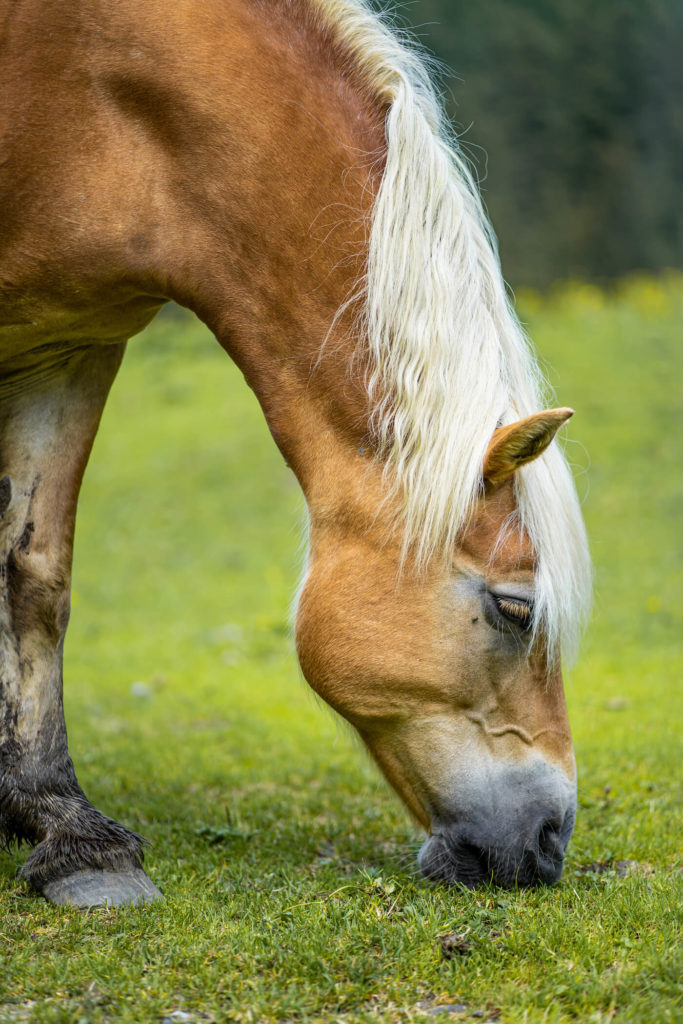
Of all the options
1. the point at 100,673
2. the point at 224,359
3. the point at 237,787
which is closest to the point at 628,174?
the point at 224,359

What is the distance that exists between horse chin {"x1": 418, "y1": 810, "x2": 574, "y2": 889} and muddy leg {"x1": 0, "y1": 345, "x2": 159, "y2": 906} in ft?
3.06

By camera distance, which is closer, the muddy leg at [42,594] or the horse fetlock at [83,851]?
the horse fetlock at [83,851]

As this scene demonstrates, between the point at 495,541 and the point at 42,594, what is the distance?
153cm

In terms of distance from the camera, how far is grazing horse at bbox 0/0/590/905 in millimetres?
2947

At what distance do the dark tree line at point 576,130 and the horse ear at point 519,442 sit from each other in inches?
556

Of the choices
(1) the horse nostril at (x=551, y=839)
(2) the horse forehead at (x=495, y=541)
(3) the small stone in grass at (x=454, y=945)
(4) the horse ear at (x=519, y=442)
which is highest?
(4) the horse ear at (x=519, y=442)

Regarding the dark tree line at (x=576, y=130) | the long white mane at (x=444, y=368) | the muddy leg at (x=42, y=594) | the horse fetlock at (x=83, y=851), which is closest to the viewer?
the long white mane at (x=444, y=368)

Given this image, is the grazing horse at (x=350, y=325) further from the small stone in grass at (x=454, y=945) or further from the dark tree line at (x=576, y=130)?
the dark tree line at (x=576, y=130)

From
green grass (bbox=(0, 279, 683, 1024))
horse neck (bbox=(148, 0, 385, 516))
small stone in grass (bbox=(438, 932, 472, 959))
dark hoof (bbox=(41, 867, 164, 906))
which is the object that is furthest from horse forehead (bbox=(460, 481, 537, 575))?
dark hoof (bbox=(41, 867, 164, 906))

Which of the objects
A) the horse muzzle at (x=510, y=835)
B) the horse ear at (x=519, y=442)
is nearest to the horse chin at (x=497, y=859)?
the horse muzzle at (x=510, y=835)

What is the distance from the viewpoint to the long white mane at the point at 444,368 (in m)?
2.92

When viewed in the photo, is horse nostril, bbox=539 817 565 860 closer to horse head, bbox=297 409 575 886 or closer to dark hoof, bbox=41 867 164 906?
horse head, bbox=297 409 575 886

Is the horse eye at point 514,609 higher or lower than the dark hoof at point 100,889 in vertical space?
higher

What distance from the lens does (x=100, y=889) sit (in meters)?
3.06
